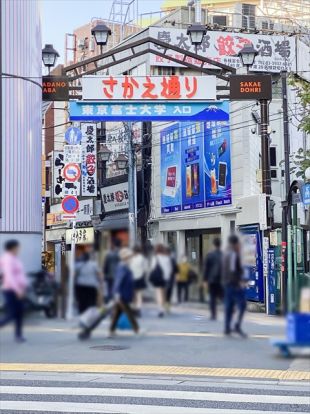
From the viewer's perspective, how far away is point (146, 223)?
47.6 ft

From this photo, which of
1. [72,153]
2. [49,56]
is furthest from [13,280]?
[49,56]

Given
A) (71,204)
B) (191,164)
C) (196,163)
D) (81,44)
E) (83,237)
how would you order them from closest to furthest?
(83,237)
(71,204)
(191,164)
(196,163)
(81,44)

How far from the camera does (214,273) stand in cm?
329

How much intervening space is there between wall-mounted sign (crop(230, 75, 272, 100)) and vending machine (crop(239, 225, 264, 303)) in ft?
6.41

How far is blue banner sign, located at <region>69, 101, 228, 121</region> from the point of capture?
8.60m

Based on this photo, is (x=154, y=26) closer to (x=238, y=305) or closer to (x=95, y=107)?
(x=95, y=107)

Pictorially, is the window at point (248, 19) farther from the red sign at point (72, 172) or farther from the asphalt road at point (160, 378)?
the red sign at point (72, 172)

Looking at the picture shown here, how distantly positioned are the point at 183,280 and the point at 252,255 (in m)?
0.86

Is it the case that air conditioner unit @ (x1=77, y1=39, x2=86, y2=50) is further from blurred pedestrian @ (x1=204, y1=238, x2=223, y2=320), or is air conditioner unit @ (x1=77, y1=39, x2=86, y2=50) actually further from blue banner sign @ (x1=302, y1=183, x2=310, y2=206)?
blurred pedestrian @ (x1=204, y1=238, x2=223, y2=320)

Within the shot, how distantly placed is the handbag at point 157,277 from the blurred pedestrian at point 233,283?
1.04 ft

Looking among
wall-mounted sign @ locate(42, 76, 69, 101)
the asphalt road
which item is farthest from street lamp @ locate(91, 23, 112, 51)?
the asphalt road

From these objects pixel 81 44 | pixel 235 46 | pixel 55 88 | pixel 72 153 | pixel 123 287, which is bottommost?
pixel 123 287

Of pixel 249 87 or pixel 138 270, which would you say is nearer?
pixel 138 270

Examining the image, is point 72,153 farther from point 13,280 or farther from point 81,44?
point 81,44
